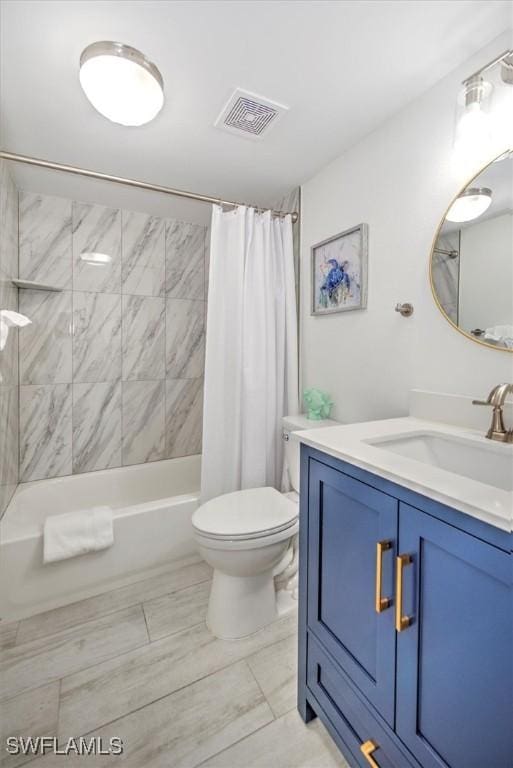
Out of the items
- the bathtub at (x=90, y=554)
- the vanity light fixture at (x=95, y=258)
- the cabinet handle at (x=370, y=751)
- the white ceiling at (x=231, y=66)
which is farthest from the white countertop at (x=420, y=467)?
the vanity light fixture at (x=95, y=258)

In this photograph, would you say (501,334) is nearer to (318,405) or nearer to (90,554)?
(318,405)

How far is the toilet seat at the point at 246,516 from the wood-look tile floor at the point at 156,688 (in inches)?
18.4

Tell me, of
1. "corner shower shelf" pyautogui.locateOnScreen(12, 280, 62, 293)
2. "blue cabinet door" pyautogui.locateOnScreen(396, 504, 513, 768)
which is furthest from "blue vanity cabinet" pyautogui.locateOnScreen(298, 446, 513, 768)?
"corner shower shelf" pyautogui.locateOnScreen(12, 280, 62, 293)

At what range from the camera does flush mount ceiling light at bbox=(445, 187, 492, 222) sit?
1150 mm

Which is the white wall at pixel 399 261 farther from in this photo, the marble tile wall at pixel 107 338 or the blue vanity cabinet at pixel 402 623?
the marble tile wall at pixel 107 338

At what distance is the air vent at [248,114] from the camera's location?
4.44 ft

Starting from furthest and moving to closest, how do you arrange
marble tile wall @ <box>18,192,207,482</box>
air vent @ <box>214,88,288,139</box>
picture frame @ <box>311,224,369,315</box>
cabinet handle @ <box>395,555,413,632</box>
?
1. marble tile wall @ <box>18,192,207,482</box>
2. picture frame @ <box>311,224,369,315</box>
3. air vent @ <box>214,88,288,139</box>
4. cabinet handle @ <box>395,555,413,632</box>

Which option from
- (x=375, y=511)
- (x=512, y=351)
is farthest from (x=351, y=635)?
(x=512, y=351)

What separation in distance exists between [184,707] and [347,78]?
90.5 inches

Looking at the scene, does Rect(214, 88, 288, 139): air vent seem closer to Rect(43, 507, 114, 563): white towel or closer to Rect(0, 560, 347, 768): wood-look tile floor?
Rect(43, 507, 114, 563): white towel

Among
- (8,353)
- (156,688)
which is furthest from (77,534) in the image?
(8,353)

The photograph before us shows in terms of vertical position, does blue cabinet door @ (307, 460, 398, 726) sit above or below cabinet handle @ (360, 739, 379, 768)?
above

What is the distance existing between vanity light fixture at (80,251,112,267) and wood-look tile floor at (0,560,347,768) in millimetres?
2039

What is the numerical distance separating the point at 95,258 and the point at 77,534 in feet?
5.77
